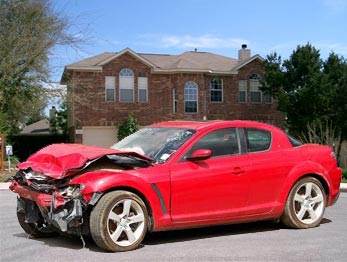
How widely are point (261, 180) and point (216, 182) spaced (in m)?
0.74

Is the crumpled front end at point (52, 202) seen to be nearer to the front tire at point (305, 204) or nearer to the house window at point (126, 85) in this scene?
the front tire at point (305, 204)

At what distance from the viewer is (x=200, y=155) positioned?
6480mm

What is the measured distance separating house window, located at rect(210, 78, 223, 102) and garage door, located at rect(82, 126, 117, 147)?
7.06 metres

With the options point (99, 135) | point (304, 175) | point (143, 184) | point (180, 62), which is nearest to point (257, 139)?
point (304, 175)

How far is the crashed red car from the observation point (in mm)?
5938

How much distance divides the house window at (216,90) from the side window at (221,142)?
2736 centimetres

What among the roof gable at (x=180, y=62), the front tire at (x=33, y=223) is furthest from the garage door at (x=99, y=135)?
the front tire at (x=33, y=223)

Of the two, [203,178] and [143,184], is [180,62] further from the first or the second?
[143,184]

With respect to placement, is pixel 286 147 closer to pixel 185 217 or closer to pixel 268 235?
pixel 268 235

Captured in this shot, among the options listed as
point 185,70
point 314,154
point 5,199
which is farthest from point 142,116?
point 314,154

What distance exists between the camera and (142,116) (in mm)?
32656

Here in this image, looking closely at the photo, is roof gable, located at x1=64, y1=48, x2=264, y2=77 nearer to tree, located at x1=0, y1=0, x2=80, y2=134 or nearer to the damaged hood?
A: tree, located at x1=0, y1=0, x2=80, y2=134

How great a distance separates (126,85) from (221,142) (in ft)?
85.0

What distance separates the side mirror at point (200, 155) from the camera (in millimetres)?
6484
